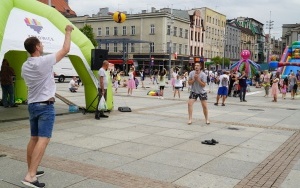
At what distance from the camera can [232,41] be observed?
3679 inches

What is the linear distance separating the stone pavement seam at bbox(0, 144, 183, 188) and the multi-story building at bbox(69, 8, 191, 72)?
2024 inches

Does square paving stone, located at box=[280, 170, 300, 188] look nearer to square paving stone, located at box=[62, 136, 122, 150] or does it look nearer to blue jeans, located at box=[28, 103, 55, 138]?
blue jeans, located at box=[28, 103, 55, 138]

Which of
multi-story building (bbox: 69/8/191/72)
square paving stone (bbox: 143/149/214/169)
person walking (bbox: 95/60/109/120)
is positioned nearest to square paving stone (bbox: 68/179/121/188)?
square paving stone (bbox: 143/149/214/169)

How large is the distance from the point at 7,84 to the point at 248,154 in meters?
9.10

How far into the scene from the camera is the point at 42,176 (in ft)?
17.0

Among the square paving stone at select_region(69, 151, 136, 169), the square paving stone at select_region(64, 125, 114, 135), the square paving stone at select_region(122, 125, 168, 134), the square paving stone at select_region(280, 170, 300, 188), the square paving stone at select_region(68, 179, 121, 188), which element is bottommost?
the square paving stone at select_region(280, 170, 300, 188)

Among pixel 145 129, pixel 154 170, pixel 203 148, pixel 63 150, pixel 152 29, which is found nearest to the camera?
pixel 154 170

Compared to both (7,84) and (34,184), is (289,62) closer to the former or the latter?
(7,84)

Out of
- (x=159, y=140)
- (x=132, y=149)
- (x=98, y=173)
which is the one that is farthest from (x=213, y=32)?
(x=98, y=173)

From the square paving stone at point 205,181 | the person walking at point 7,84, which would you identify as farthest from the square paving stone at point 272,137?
the person walking at point 7,84

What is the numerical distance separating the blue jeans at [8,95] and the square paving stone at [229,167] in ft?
29.2

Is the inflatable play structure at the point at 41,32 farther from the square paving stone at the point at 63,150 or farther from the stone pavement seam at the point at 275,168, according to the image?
the stone pavement seam at the point at 275,168

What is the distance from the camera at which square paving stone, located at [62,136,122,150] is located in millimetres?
7223

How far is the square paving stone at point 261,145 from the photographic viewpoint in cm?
756
